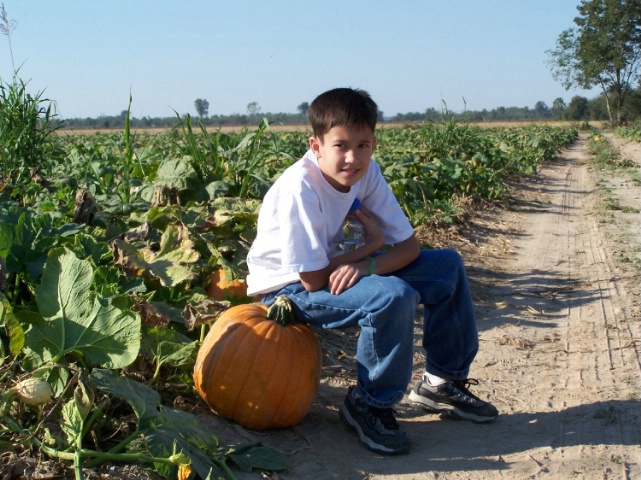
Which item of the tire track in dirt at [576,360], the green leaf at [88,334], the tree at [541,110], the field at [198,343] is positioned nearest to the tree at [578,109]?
the tree at [541,110]

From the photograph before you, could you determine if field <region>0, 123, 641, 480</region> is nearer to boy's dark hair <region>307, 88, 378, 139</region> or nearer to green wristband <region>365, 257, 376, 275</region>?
green wristband <region>365, 257, 376, 275</region>

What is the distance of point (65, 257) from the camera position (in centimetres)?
261

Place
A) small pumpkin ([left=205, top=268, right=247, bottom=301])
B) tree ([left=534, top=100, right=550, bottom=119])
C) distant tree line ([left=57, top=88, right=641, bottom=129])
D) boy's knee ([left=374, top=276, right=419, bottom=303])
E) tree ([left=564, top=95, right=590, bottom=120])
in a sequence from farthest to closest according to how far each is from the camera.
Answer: tree ([left=534, top=100, right=550, bottom=119]) → tree ([left=564, top=95, right=590, bottom=120]) → distant tree line ([left=57, top=88, right=641, bottom=129]) → small pumpkin ([left=205, top=268, right=247, bottom=301]) → boy's knee ([left=374, top=276, right=419, bottom=303])

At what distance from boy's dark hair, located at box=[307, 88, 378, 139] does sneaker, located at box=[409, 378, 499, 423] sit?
46.4 inches

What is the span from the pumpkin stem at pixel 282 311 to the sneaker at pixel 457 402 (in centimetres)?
75

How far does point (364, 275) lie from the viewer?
291 centimetres

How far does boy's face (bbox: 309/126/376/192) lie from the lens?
2.88 meters

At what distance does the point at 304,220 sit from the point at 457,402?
108 centimetres

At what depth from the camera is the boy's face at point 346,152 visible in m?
2.88

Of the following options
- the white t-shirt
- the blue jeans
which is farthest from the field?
the white t-shirt

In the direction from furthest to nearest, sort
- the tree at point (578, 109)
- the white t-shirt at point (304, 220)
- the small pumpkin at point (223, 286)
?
the tree at point (578, 109) < the small pumpkin at point (223, 286) < the white t-shirt at point (304, 220)

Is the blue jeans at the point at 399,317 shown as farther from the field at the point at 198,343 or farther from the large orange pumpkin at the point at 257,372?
the field at the point at 198,343

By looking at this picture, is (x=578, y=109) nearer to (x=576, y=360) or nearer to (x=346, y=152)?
(x=576, y=360)

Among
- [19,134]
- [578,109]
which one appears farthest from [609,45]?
[19,134]
